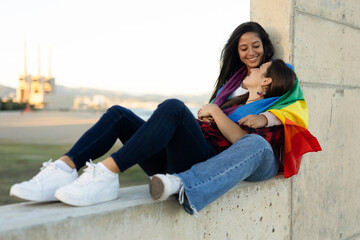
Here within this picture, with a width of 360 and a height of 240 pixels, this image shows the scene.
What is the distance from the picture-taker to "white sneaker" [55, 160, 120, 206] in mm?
1435

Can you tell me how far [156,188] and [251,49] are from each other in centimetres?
129

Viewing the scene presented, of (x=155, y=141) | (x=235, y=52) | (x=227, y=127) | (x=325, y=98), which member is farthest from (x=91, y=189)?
(x=325, y=98)

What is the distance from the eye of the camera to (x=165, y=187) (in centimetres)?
145

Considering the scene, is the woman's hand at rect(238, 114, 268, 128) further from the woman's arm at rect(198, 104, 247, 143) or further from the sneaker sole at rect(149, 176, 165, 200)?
the sneaker sole at rect(149, 176, 165, 200)

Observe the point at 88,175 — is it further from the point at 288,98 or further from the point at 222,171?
the point at 288,98

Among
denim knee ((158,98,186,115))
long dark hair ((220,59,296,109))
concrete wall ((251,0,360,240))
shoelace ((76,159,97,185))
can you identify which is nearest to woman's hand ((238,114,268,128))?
long dark hair ((220,59,296,109))

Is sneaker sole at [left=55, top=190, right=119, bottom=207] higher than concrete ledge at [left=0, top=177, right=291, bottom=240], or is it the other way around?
sneaker sole at [left=55, top=190, right=119, bottom=207]

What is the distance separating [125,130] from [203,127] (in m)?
0.43

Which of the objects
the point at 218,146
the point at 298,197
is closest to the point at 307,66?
the point at 298,197

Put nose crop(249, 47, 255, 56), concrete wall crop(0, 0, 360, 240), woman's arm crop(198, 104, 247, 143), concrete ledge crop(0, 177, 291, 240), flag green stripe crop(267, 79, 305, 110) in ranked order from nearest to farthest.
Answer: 1. concrete ledge crop(0, 177, 291, 240)
2. concrete wall crop(0, 0, 360, 240)
3. woman's arm crop(198, 104, 247, 143)
4. flag green stripe crop(267, 79, 305, 110)
5. nose crop(249, 47, 255, 56)

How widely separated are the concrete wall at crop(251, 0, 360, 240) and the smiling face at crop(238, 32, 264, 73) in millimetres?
210

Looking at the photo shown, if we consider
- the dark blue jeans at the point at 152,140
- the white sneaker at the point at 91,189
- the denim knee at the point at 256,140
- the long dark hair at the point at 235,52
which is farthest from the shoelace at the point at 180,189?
the long dark hair at the point at 235,52

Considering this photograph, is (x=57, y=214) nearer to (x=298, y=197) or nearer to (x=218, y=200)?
(x=218, y=200)

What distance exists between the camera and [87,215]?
133 cm
